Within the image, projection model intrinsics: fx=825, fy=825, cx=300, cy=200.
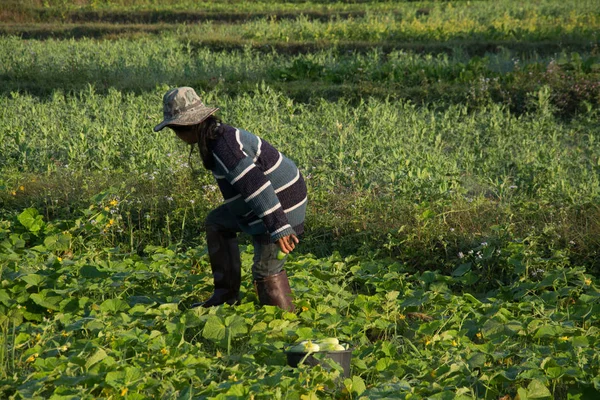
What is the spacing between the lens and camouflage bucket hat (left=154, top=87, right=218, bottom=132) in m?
3.89

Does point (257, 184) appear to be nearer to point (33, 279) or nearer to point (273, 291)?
point (273, 291)

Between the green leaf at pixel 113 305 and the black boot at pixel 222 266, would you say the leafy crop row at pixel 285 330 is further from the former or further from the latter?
the black boot at pixel 222 266

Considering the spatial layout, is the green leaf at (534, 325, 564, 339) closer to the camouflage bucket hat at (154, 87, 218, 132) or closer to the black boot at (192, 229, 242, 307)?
the black boot at (192, 229, 242, 307)

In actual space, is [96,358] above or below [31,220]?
above

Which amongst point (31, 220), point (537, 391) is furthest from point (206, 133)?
point (31, 220)

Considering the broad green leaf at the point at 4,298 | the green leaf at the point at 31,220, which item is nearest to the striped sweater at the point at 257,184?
the broad green leaf at the point at 4,298

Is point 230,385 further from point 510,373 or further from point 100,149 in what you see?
point 100,149

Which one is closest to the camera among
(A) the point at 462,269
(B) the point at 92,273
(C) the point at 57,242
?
(B) the point at 92,273

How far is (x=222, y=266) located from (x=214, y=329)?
58 cm

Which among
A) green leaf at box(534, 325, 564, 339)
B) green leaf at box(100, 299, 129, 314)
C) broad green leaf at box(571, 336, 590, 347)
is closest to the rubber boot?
green leaf at box(100, 299, 129, 314)

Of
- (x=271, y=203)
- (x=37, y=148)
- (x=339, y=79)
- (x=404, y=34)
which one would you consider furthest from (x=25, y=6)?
(x=271, y=203)

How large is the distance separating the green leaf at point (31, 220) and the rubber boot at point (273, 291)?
81.5 inches

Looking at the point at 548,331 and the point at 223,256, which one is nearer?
the point at 548,331

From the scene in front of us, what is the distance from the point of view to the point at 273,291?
4.15 meters
